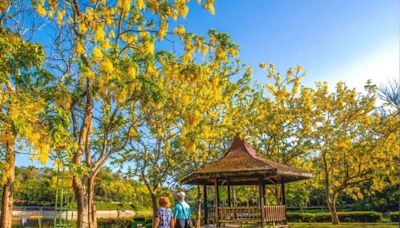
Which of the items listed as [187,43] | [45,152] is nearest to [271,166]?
[187,43]

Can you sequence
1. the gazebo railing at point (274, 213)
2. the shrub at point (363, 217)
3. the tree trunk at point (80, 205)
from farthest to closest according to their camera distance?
the shrub at point (363, 217) < the gazebo railing at point (274, 213) < the tree trunk at point (80, 205)

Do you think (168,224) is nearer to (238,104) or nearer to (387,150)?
(238,104)

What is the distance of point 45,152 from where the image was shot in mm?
7637

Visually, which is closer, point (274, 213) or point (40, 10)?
point (40, 10)

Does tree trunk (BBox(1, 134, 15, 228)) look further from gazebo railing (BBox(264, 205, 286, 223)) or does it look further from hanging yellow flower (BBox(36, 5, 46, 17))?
gazebo railing (BBox(264, 205, 286, 223))

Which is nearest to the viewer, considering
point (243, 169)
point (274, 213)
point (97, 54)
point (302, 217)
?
point (97, 54)

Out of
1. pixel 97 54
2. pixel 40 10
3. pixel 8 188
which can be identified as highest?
pixel 40 10

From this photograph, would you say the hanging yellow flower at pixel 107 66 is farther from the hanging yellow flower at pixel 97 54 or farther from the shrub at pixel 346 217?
the shrub at pixel 346 217

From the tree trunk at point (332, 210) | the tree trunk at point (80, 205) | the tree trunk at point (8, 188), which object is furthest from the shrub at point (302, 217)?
the tree trunk at point (8, 188)

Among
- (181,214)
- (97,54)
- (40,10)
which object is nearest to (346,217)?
(181,214)

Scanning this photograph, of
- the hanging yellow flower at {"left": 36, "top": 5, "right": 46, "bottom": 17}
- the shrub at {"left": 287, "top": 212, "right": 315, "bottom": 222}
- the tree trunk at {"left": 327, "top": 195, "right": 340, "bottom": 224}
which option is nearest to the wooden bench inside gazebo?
the hanging yellow flower at {"left": 36, "top": 5, "right": 46, "bottom": 17}

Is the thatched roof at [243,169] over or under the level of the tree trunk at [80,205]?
over

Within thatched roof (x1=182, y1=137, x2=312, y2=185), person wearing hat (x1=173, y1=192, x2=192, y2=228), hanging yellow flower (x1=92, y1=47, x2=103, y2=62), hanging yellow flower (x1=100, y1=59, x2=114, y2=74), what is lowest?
person wearing hat (x1=173, y1=192, x2=192, y2=228)

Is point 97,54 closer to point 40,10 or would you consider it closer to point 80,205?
point 40,10
